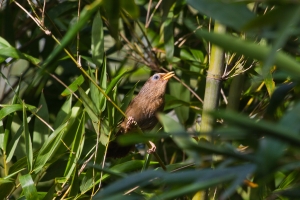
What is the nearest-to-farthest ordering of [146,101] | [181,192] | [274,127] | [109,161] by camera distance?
[274,127] → [181,192] → [109,161] → [146,101]

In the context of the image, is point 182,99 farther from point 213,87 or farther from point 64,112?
point 213,87

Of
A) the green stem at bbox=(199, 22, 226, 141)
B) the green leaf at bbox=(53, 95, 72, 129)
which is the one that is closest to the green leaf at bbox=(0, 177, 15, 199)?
the green leaf at bbox=(53, 95, 72, 129)

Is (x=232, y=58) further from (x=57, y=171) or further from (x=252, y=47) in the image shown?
(x=252, y=47)

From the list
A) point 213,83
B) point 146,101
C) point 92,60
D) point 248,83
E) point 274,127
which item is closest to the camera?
point 274,127

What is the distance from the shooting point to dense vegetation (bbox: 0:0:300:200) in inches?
51.9

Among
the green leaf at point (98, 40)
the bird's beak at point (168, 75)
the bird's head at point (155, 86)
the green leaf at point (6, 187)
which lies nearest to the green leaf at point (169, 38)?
the bird's beak at point (168, 75)

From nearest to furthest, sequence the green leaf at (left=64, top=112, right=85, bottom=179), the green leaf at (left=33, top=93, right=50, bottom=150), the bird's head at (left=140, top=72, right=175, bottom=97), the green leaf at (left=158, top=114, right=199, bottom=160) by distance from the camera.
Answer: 1. the green leaf at (left=158, top=114, right=199, bottom=160)
2. the green leaf at (left=64, top=112, right=85, bottom=179)
3. the green leaf at (left=33, top=93, right=50, bottom=150)
4. the bird's head at (left=140, top=72, right=175, bottom=97)

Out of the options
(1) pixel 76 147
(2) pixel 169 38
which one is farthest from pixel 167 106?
(1) pixel 76 147

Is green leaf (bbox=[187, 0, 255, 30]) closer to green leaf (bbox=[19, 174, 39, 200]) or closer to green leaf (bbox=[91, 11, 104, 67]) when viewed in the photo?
green leaf (bbox=[19, 174, 39, 200])

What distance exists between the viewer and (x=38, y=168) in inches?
104

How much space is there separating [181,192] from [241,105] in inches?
82.7

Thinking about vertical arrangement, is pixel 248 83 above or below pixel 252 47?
below

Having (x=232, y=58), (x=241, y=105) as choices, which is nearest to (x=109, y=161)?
(x=241, y=105)

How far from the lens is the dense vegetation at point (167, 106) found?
1319 mm
